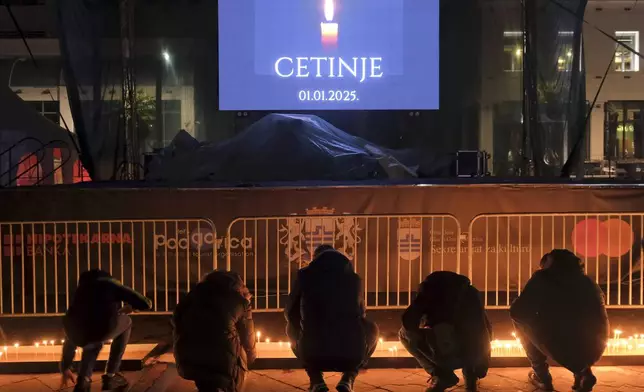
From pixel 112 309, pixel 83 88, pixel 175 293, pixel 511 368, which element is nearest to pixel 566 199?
pixel 511 368

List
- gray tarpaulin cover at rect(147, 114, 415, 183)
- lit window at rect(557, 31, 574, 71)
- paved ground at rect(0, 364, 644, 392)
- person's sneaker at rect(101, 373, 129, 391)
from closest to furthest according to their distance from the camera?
1. person's sneaker at rect(101, 373, 129, 391)
2. paved ground at rect(0, 364, 644, 392)
3. gray tarpaulin cover at rect(147, 114, 415, 183)
4. lit window at rect(557, 31, 574, 71)

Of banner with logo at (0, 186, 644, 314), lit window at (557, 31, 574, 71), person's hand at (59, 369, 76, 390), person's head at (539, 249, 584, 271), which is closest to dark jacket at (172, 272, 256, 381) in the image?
person's hand at (59, 369, 76, 390)

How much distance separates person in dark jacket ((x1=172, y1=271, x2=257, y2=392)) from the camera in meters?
3.98

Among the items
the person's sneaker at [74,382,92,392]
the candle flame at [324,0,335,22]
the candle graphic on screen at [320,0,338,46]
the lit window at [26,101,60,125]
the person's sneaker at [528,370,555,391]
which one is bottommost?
the person's sneaker at [528,370,555,391]

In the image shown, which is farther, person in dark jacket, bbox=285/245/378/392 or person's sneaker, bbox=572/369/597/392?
person's sneaker, bbox=572/369/597/392

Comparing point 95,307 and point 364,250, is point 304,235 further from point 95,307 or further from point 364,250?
point 95,307

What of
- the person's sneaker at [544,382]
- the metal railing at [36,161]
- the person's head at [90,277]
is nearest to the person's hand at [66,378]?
the person's head at [90,277]

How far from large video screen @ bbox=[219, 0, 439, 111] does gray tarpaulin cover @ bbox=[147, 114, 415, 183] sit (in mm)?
1419

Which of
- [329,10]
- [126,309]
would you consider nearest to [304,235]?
[126,309]

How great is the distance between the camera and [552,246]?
284 inches

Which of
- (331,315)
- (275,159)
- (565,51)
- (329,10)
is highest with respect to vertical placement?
(329,10)

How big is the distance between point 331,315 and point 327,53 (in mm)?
7342

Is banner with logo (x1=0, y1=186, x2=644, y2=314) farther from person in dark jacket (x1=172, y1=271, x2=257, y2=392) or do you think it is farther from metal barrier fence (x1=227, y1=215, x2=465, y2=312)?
person in dark jacket (x1=172, y1=271, x2=257, y2=392)

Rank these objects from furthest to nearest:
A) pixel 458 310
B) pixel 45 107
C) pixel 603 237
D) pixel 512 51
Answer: pixel 45 107, pixel 512 51, pixel 603 237, pixel 458 310
